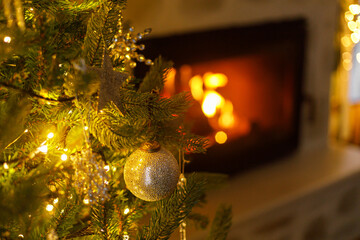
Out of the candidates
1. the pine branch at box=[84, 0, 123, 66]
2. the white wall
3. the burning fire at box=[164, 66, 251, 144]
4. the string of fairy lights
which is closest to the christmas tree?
the pine branch at box=[84, 0, 123, 66]

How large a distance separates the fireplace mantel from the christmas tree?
0.94 metres

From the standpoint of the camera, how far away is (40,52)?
0.54m

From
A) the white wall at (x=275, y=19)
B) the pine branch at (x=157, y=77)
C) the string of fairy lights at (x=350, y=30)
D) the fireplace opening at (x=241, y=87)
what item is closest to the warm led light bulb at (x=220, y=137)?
the fireplace opening at (x=241, y=87)

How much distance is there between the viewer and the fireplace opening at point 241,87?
5.52 feet

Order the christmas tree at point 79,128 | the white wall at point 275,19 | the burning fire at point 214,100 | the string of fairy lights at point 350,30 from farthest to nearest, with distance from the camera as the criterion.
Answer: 1. the string of fairy lights at point 350,30
2. the burning fire at point 214,100
3. the white wall at point 275,19
4. the christmas tree at point 79,128

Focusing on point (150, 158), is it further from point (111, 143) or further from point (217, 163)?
point (217, 163)

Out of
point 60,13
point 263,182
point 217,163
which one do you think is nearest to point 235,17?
point 217,163

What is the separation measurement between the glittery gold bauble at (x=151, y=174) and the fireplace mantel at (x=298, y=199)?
96 cm

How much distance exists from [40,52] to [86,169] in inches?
6.5

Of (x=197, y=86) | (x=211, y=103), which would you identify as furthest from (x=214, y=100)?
(x=197, y=86)

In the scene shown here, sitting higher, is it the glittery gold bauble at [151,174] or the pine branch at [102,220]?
the glittery gold bauble at [151,174]

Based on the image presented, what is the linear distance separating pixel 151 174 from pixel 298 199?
4.58 feet

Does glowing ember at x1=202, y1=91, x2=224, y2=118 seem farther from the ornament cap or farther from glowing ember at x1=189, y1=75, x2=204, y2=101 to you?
the ornament cap

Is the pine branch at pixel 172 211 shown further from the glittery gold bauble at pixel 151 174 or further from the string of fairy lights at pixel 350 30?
the string of fairy lights at pixel 350 30
